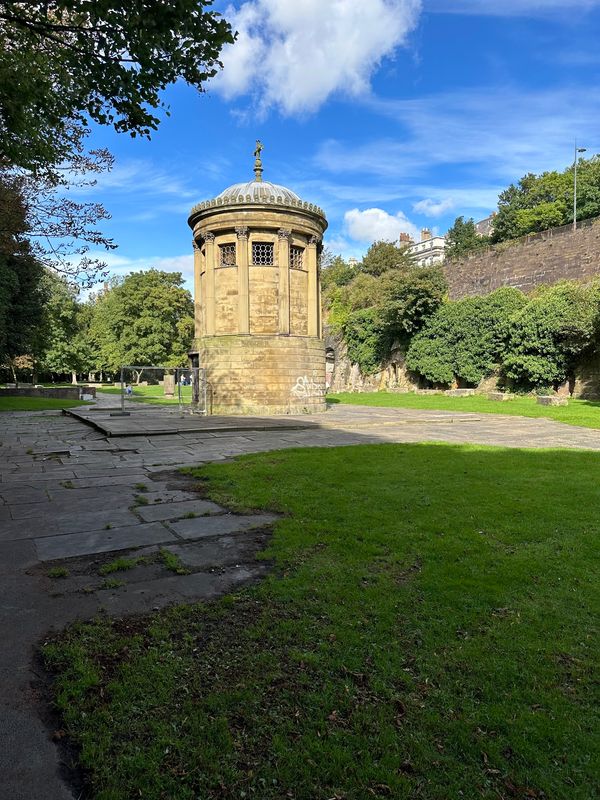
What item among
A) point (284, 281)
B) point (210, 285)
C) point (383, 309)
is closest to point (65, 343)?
point (383, 309)

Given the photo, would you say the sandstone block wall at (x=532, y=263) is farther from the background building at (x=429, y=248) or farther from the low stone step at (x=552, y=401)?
the background building at (x=429, y=248)

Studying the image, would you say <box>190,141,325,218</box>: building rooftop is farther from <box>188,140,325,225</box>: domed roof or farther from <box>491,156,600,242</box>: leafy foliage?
<box>491,156,600,242</box>: leafy foliage

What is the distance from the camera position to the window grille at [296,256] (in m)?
20.3

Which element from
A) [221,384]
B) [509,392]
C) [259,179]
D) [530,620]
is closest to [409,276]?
[509,392]

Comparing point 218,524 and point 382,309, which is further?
point 382,309

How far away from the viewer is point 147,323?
57188mm

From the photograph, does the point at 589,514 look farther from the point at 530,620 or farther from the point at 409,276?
the point at 409,276

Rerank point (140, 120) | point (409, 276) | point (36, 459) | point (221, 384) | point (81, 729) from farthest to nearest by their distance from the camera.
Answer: point (409, 276), point (221, 384), point (36, 459), point (140, 120), point (81, 729)

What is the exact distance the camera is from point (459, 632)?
9.50ft

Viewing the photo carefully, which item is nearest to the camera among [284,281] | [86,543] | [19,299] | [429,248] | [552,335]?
[86,543]

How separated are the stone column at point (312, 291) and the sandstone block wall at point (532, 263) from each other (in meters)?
16.7

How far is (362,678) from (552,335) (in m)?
25.9

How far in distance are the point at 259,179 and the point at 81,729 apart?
72.9 ft

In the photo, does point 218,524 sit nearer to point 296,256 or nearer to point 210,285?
point 210,285
